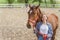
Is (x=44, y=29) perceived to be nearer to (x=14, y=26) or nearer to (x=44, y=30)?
(x=44, y=30)

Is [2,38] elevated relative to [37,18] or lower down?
lower down

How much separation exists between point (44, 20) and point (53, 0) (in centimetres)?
304

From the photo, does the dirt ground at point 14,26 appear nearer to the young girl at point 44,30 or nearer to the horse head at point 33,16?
the horse head at point 33,16

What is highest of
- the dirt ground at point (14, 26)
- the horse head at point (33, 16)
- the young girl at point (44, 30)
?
the horse head at point (33, 16)

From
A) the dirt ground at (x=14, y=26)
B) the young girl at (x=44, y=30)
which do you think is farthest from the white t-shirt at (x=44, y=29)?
the dirt ground at (x=14, y=26)

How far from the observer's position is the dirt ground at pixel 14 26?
2.66 meters

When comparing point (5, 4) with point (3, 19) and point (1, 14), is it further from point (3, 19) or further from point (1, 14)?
point (3, 19)

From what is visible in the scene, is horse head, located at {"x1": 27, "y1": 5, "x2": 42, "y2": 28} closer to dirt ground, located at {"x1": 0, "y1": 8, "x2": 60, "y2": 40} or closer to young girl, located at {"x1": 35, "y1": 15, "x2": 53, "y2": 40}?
young girl, located at {"x1": 35, "y1": 15, "x2": 53, "y2": 40}

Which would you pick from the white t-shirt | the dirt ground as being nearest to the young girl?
the white t-shirt

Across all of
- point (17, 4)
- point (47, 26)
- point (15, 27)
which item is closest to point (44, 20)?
point (47, 26)

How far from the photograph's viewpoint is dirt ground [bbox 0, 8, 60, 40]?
2656 millimetres

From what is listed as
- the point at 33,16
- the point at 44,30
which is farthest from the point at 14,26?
the point at 44,30

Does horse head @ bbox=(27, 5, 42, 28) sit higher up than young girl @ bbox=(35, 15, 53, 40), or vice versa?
horse head @ bbox=(27, 5, 42, 28)

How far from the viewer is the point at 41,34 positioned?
138 cm
